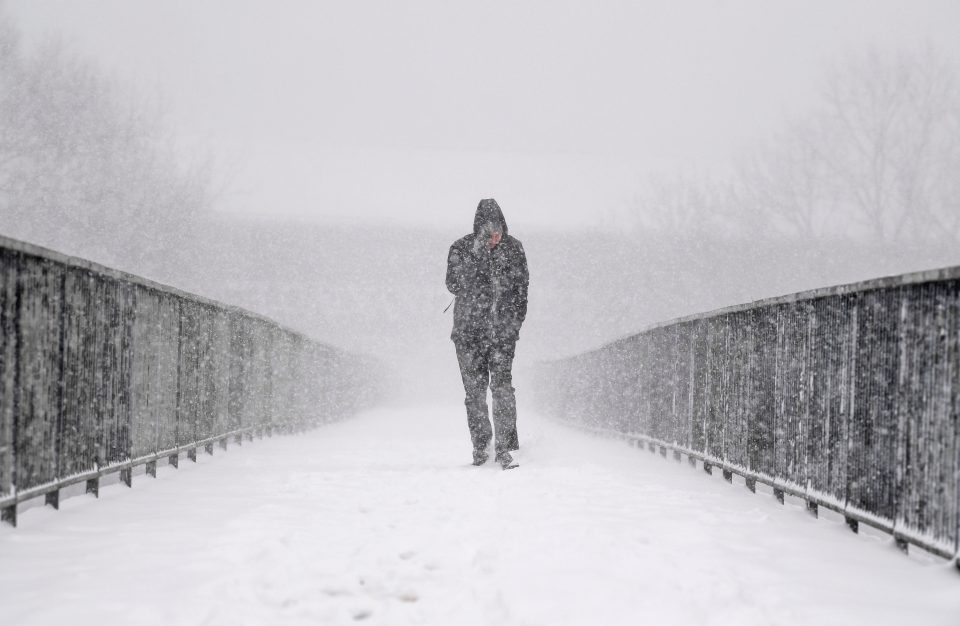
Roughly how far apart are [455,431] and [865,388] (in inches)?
374

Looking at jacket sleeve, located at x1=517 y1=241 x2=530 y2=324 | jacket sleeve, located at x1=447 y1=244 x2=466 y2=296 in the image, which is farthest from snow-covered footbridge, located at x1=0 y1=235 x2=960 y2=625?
jacket sleeve, located at x1=447 y1=244 x2=466 y2=296

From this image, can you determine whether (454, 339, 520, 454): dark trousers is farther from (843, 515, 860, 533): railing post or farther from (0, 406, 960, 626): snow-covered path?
(843, 515, 860, 533): railing post

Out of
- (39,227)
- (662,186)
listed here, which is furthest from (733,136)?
(39,227)

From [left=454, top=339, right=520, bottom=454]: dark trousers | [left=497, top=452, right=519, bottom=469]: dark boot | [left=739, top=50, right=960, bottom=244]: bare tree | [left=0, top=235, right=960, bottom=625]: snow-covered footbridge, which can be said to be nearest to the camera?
[left=0, top=235, right=960, bottom=625]: snow-covered footbridge

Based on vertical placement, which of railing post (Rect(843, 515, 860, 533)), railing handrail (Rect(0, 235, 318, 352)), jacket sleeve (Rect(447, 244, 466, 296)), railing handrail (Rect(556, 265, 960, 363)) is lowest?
railing post (Rect(843, 515, 860, 533))

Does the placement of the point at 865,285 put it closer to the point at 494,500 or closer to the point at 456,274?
the point at 494,500

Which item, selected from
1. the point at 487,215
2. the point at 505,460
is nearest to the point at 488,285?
the point at 487,215

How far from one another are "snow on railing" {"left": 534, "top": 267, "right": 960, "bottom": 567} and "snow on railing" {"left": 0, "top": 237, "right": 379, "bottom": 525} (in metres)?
3.79

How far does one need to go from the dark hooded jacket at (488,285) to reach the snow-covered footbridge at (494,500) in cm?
109

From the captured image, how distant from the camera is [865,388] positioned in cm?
430

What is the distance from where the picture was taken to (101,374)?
5.19m

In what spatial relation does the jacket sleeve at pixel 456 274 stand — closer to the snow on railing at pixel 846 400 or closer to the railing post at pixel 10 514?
the snow on railing at pixel 846 400

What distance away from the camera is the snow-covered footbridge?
320 cm

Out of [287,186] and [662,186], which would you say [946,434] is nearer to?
[662,186]
